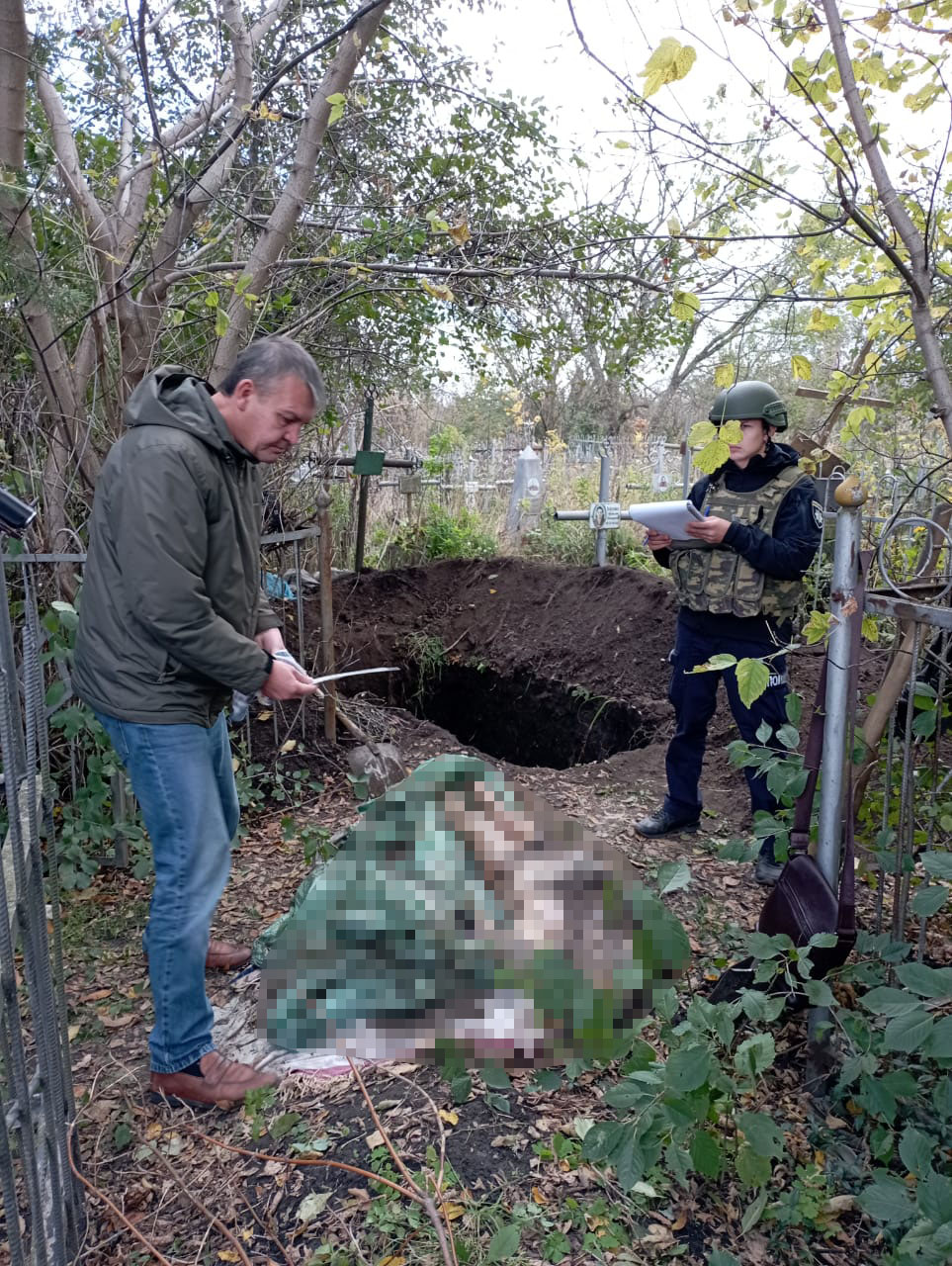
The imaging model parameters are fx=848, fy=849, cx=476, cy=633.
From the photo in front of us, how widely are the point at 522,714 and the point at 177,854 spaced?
18.5 ft


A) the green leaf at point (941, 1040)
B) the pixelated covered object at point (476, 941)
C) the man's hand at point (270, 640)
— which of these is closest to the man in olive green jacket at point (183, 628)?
the man's hand at point (270, 640)

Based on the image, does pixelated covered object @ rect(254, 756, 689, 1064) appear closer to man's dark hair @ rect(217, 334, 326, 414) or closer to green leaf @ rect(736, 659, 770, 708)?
green leaf @ rect(736, 659, 770, 708)

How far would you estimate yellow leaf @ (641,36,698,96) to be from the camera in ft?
5.56

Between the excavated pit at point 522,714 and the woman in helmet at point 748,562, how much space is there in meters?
2.72

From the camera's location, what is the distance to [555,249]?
4520 millimetres

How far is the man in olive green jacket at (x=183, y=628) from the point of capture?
2111 millimetres

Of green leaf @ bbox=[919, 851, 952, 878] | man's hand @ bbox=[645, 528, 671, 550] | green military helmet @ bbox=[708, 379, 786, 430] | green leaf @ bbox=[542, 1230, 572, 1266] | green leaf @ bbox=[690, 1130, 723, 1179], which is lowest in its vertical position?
green leaf @ bbox=[542, 1230, 572, 1266]

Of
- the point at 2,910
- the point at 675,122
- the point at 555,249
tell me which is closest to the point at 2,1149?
the point at 2,910

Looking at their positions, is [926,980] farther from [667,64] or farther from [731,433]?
[667,64]

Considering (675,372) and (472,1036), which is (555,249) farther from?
(675,372)

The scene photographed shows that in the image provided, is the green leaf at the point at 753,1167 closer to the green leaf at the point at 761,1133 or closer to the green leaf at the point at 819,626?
the green leaf at the point at 761,1133

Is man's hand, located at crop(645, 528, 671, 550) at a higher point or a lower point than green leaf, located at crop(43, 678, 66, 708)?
higher

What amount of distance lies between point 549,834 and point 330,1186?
1237 millimetres

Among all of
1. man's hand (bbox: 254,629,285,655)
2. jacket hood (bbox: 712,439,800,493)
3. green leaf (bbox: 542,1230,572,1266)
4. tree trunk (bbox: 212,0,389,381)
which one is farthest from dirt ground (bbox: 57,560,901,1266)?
tree trunk (bbox: 212,0,389,381)
